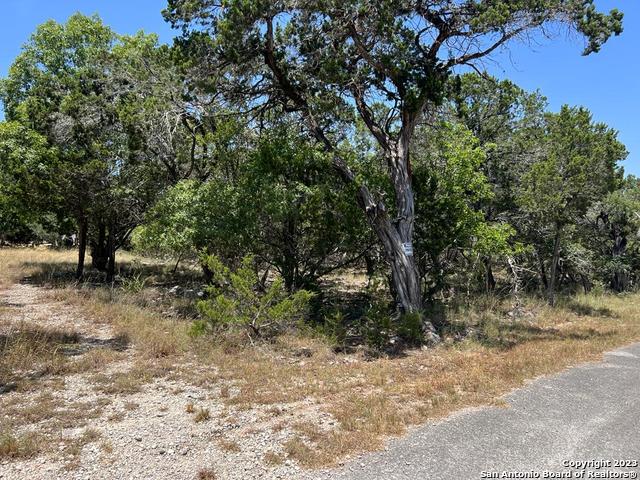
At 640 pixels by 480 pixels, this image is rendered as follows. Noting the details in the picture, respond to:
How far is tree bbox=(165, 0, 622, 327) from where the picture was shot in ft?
31.3

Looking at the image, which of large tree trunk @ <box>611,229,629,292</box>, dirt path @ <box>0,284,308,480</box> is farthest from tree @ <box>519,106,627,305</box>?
dirt path @ <box>0,284,308,480</box>

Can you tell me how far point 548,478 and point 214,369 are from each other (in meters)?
4.89

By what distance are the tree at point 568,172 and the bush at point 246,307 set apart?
9.25 metres

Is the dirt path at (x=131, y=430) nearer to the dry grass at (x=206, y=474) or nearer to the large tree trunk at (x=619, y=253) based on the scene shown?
the dry grass at (x=206, y=474)

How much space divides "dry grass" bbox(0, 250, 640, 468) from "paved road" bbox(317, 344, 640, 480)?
0.29m

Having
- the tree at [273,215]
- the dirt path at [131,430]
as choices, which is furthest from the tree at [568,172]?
the dirt path at [131,430]

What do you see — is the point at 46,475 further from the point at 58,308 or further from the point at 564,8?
the point at 564,8

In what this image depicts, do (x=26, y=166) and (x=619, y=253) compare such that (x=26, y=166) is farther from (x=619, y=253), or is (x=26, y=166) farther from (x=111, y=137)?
(x=619, y=253)

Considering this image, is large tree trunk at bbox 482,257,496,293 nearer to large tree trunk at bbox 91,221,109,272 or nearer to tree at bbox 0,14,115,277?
→ tree at bbox 0,14,115,277

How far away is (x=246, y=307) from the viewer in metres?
8.92

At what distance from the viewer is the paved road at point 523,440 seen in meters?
4.31

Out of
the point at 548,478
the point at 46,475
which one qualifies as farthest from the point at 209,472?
the point at 548,478

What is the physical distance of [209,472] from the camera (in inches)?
166

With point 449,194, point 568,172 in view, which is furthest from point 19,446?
point 568,172
